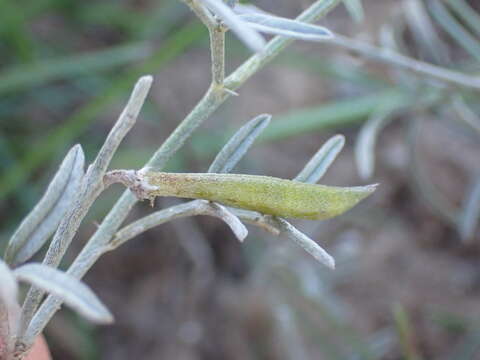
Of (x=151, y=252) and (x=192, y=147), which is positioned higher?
(x=192, y=147)

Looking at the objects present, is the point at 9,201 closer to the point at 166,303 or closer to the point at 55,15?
the point at 166,303

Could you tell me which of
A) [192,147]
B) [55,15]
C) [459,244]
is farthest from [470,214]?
[55,15]

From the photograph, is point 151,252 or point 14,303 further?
point 151,252

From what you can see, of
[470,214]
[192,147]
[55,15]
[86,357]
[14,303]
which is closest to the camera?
[14,303]

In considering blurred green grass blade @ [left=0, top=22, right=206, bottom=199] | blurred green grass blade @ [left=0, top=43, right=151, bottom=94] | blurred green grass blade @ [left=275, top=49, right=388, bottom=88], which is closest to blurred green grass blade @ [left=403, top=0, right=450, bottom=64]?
blurred green grass blade @ [left=275, top=49, right=388, bottom=88]

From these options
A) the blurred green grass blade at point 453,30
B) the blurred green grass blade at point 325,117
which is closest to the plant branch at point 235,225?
the blurred green grass blade at point 453,30

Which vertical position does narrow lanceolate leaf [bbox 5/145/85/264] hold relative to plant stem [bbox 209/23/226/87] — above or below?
below

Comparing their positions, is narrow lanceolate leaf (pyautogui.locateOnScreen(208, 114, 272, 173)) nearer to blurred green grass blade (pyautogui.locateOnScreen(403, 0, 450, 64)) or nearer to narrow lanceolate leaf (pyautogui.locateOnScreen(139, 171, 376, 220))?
narrow lanceolate leaf (pyautogui.locateOnScreen(139, 171, 376, 220))
